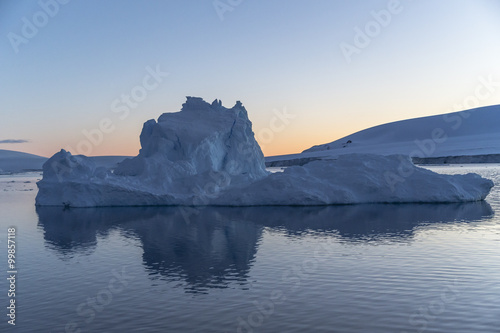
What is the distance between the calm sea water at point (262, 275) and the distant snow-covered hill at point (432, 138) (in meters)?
70.8

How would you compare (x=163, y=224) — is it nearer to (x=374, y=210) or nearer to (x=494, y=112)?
(x=374, y=210)

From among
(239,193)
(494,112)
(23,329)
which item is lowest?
(23,329)

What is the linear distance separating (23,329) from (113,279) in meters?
3.54

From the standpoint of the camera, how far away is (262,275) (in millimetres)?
12125

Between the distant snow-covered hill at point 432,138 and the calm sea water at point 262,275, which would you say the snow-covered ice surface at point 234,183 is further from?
the distant snow-covered hill at point 432,138

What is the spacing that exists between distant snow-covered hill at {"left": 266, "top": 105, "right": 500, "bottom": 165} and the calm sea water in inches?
2786

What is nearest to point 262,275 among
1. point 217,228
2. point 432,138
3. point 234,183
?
point 217,228

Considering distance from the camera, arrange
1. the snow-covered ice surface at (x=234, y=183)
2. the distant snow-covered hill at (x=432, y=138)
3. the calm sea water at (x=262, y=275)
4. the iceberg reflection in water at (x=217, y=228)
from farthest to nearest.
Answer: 1. the distant snow-covered hill at (x=432, y=138)
2. the snow-covered ice surface at (x=234, y=183)
3. the iceberg reflection in water at (x=217, y=228)
4. the calm sea water at (x=262, y=275)

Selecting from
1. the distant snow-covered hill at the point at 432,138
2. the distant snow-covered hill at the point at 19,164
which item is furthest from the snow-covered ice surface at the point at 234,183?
the distant snow-covered hill at the point at 19,164

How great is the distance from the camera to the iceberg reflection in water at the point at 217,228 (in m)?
13.3

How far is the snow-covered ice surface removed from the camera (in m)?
27.2

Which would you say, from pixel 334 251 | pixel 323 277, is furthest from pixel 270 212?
pixel 323 277

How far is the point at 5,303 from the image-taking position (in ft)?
33.2

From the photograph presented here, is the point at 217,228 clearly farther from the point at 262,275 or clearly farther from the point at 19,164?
the point at 19,164
